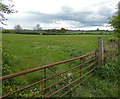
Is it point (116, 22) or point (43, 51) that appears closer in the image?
point (116, 22)

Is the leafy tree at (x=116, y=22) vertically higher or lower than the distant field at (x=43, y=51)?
higher

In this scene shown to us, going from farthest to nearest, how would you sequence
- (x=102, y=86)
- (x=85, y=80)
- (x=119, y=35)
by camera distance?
1. (x=119, y=35)
2. (x=85, y=80)
3. (x=102, y=86)

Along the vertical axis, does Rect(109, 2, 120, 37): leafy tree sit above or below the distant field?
above

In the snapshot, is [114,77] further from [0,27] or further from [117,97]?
[0,27]

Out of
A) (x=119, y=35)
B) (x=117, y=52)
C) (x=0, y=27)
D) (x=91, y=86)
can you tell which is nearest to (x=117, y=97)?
(x=91, y=86)

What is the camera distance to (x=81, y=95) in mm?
3217

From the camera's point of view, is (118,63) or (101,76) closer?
(101,76)

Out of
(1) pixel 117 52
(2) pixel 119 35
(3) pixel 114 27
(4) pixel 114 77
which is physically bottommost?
(4) pixel 114 77

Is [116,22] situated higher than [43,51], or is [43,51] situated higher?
[116,22]

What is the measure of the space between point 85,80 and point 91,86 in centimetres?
38

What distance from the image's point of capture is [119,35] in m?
7.13

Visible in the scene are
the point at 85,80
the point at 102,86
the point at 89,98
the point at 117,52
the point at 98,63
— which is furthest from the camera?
the point at 117,52

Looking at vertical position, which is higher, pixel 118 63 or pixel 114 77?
pixel 118 63

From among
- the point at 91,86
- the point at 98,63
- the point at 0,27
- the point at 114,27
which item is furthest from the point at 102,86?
the point at 114,27
